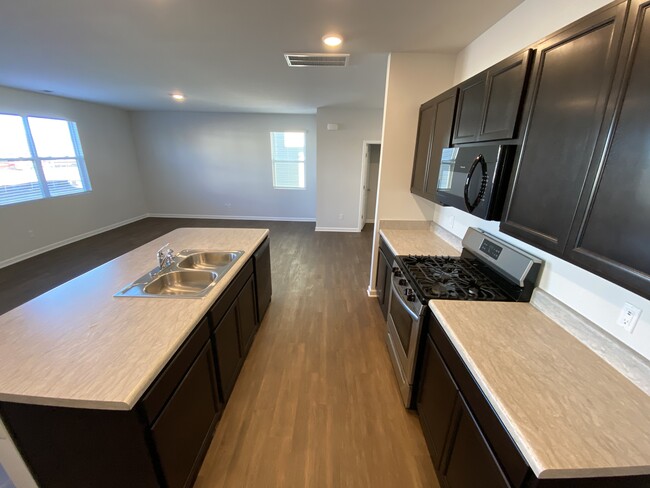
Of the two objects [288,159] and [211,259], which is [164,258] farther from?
[288,159]

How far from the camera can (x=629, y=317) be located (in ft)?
3.57

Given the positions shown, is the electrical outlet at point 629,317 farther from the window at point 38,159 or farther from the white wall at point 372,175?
the window at point 38,159

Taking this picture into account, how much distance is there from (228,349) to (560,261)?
209 cm

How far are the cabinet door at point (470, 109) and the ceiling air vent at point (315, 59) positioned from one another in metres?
1.31

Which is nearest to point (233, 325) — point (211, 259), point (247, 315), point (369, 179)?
point (247, 315)

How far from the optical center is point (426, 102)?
2625 millimetres

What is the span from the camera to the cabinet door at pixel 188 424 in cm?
117

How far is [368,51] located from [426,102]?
0.74m

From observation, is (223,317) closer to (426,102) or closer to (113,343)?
(113,343)

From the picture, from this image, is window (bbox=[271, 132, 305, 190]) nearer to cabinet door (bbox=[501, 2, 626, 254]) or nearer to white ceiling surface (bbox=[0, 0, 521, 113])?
white ceiling surface (bbox=[0, 0, 521, 113])

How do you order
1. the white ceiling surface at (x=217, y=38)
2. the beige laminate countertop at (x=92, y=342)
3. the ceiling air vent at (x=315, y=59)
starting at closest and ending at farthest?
the beige laminate countertop at (x=92, y=342), the white ceiling surface at (x=217, y=38), the ceiling air vent at (x=315, y=59)

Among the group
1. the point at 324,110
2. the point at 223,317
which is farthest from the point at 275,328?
the point at 324,110

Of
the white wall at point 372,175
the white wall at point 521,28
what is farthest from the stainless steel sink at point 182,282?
the white wall at point 372,175

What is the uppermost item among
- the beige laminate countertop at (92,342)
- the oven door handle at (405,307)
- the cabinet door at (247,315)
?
the beige laminate countertop at (92,342)
